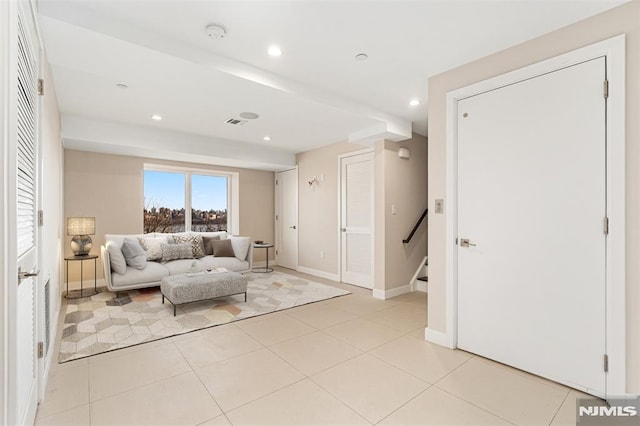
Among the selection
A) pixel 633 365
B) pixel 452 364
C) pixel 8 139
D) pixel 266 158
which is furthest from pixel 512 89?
pixel 266 158

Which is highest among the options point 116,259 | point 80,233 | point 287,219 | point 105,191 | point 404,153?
point 404,153

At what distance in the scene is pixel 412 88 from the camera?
3238mm

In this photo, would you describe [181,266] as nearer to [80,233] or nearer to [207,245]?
[207,245]

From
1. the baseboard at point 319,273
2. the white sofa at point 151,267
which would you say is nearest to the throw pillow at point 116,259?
the white sofa at point 151,267

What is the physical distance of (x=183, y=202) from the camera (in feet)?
19.7

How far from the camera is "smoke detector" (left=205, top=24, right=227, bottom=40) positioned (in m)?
2.19

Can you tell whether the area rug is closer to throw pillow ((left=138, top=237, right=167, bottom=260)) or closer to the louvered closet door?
throw pillow ((left=138, top=237, right=167, bottom=260))

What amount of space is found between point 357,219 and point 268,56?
9.77ft

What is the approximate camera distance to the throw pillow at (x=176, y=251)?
4.93m

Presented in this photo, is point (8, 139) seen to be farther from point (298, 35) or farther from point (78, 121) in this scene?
point (78, 121)

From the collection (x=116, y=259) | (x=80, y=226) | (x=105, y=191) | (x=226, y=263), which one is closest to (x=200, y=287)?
(x=116, y=259)

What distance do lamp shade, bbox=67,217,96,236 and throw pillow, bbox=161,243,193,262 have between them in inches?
38.5

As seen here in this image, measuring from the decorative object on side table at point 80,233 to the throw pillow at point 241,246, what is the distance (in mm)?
2052

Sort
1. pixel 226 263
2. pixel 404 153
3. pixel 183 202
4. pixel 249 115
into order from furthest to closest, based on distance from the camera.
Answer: pixel 183 202, pixel 226 263, pixel 404 153, pixel 249 115
